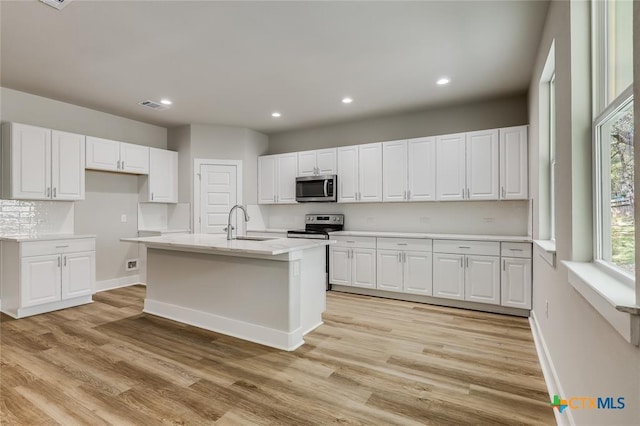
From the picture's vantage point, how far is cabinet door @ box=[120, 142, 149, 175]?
488 centimetres

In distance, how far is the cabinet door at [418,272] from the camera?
4117 mm

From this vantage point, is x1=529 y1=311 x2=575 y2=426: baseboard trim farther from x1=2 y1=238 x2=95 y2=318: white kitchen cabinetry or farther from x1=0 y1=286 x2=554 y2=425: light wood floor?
x1=2 y1=238 x2=95 y2=318: white kitchen cabinetry

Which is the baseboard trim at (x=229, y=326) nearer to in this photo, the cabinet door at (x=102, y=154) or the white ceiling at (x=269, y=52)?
the cabinet door at (x=102, y=154)

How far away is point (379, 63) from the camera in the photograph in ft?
10.7

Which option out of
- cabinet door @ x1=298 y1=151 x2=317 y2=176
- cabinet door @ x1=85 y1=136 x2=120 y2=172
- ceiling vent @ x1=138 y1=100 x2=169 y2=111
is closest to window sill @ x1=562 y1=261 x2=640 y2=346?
cabinet door @ x1=298 y1=151 x2=317 y2=176

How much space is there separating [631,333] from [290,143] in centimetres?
562

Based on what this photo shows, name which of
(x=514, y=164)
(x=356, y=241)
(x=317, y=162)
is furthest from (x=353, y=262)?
(x=514, y=164)

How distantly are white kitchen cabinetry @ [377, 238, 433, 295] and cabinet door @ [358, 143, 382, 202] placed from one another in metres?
0.77

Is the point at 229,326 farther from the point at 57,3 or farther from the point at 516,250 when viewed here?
the point at 516,250

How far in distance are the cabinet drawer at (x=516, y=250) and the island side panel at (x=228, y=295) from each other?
2.49 meters

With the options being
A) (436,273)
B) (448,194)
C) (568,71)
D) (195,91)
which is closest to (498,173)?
(448,194)

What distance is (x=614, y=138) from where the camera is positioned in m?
1.38

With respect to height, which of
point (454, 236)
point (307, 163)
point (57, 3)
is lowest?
point (454, 236)

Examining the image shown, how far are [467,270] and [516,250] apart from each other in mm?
583
